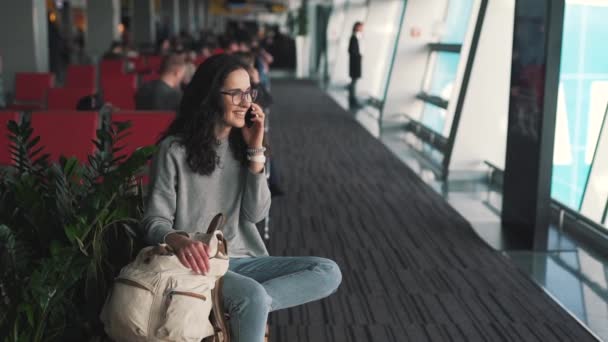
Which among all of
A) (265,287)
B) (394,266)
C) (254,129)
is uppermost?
(254,129)

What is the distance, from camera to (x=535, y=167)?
5711 millimetres

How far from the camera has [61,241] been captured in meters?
2.64

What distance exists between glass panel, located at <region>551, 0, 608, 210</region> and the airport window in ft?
14.0

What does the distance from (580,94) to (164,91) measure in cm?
347

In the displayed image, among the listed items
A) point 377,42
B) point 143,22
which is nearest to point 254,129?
point 377,42

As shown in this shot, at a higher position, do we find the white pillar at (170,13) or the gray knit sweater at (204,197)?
the white pillar at (170,13)

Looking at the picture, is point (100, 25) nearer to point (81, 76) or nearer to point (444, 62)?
point (444, 62)

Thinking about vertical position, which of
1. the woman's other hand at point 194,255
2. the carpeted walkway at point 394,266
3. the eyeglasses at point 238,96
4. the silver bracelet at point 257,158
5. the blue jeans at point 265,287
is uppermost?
the eyeglasses at point 238,96

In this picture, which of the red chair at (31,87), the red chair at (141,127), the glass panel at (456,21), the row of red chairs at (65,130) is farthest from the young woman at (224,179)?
the glass panel at (456,21)

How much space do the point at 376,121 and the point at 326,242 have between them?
8759 millimetres

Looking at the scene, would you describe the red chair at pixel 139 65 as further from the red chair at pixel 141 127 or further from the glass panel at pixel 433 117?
the red chair at pixel 141 127

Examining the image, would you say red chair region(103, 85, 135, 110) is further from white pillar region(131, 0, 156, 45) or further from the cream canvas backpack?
white pillar region(131, 0, 156, 45)

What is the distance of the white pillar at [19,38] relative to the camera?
35.5 feet

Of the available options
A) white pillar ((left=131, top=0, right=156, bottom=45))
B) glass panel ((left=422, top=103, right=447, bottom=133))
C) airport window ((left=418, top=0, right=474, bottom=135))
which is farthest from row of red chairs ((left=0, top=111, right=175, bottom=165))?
white pillar ((left=131, top=0, right=156, bottom=45))
